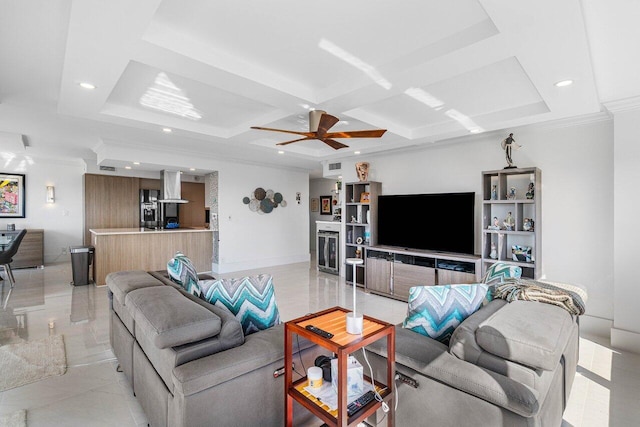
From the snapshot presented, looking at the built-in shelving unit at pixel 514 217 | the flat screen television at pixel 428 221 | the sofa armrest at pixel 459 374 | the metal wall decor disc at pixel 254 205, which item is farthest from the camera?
the metal wall decor disc at pixel 254 205

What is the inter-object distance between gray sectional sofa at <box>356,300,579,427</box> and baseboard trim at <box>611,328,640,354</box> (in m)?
2.15

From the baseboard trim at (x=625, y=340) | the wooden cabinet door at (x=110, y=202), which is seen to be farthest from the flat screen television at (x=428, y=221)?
the wooden cabinet door at (x=110, y=202)

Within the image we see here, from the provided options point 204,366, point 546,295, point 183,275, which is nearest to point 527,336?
point 546,295

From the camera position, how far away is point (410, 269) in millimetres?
4695

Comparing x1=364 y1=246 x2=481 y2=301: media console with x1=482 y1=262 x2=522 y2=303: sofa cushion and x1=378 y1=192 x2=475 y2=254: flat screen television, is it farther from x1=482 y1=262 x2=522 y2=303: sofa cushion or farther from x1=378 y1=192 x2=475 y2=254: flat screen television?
x1=482 y1=262 x2=522 y2=303: sofa cushion

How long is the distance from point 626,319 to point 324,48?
387 centimetres

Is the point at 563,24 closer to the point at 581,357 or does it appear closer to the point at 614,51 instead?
the point at 614,51

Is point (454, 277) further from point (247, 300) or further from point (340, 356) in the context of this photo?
Answer: point (340, 356)

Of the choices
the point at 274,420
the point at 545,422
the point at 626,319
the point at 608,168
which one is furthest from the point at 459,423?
the point at 608,168

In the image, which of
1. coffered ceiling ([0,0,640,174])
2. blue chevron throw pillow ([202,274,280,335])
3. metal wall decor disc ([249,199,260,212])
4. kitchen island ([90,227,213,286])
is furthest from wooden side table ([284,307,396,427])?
metal wall decor disc ([249,199,260,212])

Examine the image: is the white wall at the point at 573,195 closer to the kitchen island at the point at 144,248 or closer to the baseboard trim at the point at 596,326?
the baseboard trim at the point at 596,326

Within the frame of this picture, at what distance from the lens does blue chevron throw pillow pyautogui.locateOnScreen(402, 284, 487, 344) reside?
1.86m

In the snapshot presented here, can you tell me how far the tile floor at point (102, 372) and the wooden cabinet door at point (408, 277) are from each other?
0.21m

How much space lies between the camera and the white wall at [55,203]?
7113 millimetres
